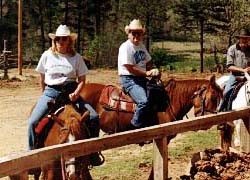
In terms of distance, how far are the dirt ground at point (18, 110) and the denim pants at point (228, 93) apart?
1092 millimetres

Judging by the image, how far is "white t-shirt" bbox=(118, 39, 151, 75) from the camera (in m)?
7.18

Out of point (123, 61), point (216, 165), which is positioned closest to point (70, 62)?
point (123, 61)

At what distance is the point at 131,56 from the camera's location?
23.6 feet

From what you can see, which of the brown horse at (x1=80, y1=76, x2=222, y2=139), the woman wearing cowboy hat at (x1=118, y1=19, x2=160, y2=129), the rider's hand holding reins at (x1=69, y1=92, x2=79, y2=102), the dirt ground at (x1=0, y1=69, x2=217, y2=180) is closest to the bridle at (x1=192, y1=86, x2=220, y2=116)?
the brown horse at (x1=80, y1=76, x2=222, y2=139)

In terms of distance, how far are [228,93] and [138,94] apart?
192 centimetres

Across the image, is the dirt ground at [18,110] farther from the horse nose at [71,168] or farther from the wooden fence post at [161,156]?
the horse nose at [71,168]

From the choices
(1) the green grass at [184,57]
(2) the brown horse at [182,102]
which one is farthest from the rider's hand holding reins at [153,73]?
(1) the green grass at [184,57]

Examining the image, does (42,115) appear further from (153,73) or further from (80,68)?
(153,73)

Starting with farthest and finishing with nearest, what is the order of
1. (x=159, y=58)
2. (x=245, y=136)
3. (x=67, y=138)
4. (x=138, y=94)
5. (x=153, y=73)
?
1. (x=159, y=58)
2. (x=138, y=94)
3. (x=153, y=73)
4. (x=245, y=136)
5. (x=67, y=138)

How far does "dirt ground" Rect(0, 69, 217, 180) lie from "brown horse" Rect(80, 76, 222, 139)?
2.71ft

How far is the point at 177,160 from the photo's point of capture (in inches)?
345

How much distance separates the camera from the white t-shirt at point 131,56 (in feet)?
23.6

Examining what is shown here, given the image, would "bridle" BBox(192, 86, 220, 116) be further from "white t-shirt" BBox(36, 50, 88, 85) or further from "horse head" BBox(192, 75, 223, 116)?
"white t-shirt" BBox(36, 50, 88, 85)

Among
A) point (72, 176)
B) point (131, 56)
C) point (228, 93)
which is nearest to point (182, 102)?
point (131, 56)
